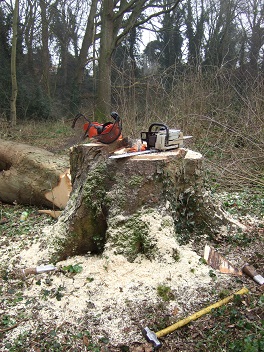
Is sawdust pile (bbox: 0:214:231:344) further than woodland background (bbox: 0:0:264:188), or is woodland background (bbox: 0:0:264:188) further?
woodland background (bbox: 0:0:264:188)

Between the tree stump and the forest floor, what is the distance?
0.14 m

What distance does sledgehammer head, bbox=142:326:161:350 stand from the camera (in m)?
1.99

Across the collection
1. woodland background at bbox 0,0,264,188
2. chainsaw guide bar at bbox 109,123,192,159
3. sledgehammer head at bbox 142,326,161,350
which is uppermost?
woodland background at bbox 0,0,264,188

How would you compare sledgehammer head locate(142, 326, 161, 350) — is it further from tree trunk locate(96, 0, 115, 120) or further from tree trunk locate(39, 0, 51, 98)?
tree trunk locate(39, 0, 51, 98)

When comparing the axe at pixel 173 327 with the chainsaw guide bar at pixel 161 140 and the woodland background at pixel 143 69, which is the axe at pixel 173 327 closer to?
the chainsaw guide bar at pixel 161 140

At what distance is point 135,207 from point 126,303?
0.82 meters

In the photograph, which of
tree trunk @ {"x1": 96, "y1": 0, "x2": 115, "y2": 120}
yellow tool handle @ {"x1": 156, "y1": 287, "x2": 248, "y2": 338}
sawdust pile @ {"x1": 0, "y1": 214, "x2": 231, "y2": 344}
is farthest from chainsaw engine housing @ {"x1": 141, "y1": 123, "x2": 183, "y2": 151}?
tree trunk @ {"x1": 96, "y1": 0, "x2": 115, "y2": 120}

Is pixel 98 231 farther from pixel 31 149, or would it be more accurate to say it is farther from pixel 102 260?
pixel 31 149

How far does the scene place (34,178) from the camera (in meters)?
4.89

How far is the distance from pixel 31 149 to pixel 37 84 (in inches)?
494

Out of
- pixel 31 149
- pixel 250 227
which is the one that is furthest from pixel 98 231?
pixel 31 149

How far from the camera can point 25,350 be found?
2.02 m

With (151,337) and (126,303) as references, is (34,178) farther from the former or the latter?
(151,337)

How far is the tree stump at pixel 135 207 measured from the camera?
276 centimetres
